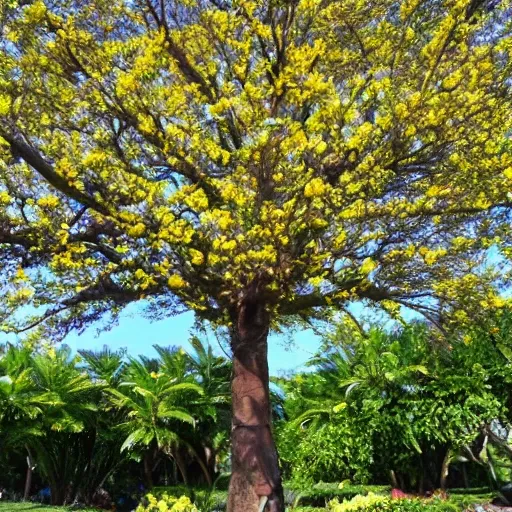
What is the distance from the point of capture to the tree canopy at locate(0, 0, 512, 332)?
7.82m

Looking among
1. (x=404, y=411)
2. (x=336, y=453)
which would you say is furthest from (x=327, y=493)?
(x=404, y=411)

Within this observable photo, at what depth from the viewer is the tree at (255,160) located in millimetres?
7840

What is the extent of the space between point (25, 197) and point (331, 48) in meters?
5.27

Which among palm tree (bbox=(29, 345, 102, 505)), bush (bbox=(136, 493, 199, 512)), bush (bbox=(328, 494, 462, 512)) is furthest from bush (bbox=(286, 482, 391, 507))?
palm tree (bbox=(29, 345, 102, 505))

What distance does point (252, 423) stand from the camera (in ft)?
28.4

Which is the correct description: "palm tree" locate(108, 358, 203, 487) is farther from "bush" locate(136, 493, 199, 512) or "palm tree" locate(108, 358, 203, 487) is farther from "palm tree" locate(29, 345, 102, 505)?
"bush" locate(136, 493, 199, 512)

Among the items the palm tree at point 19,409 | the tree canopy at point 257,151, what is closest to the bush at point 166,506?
the tree canopy at point 257,151

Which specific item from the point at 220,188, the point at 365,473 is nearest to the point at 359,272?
the point at 220,188

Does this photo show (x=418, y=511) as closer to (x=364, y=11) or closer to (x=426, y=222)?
(x=426, y=222)

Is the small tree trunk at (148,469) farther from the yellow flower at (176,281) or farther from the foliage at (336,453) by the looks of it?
the yellow flower at (176,281)

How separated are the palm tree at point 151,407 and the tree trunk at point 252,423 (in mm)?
3707

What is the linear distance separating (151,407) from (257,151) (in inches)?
286

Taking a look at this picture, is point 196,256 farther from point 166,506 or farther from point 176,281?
point 166,506

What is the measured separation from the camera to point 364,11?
29.5ft
